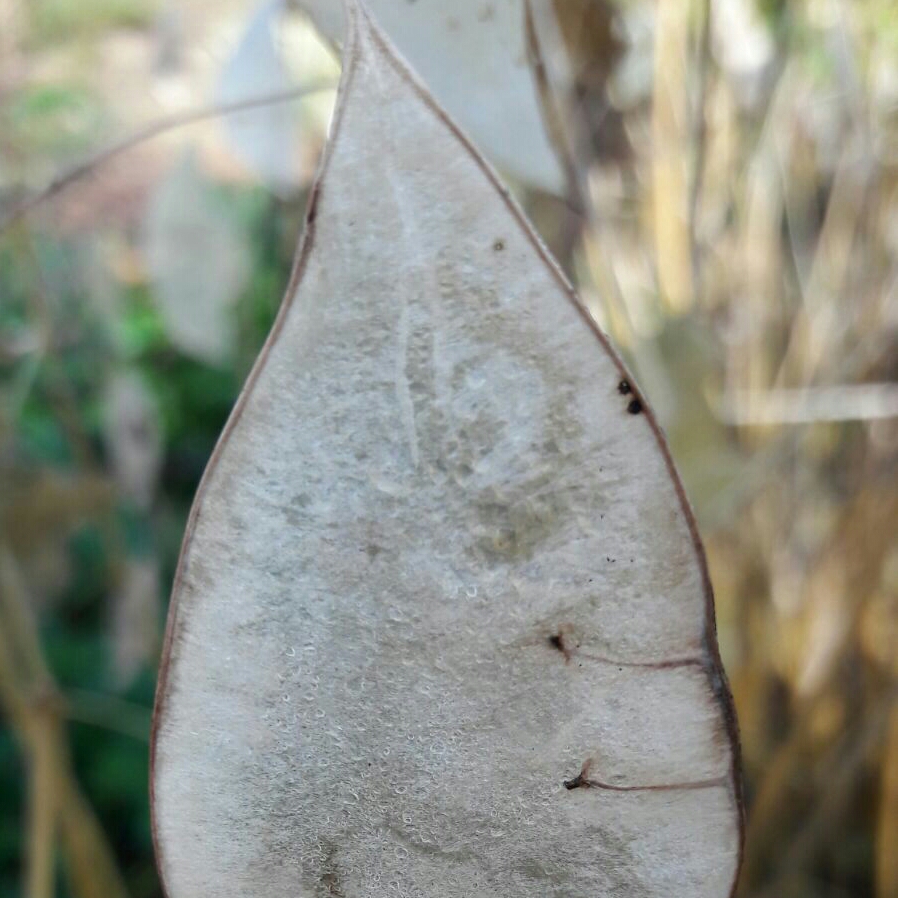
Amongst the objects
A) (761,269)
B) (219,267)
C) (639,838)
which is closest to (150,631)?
(219,267)

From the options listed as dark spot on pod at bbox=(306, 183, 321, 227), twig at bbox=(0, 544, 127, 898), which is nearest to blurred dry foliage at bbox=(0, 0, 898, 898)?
twig at bbox=(0, 544, 127, 898)

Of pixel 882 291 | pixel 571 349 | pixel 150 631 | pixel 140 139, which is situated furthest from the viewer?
pixel 150 631

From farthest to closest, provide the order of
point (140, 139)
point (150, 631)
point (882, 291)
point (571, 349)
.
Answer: point (150, 631), point (882, 291), point (140, 139), point (571, 349)

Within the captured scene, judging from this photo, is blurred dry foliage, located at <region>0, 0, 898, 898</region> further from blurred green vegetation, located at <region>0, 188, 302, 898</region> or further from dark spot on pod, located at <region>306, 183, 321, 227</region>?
dark spot on pod, located at <region>306, 183, 321, 227</region>

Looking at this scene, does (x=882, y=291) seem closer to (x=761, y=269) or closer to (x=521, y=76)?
(x=761, y=269)

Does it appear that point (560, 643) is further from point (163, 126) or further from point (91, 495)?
point (91, 495)

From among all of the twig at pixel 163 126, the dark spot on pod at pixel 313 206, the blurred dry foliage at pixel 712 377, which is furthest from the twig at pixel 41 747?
the dark spot on pod at pixel 313 206

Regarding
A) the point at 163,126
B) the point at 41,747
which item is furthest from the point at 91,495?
the point at 163,126

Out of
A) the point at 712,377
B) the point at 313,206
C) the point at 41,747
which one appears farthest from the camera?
the point at 712,377
